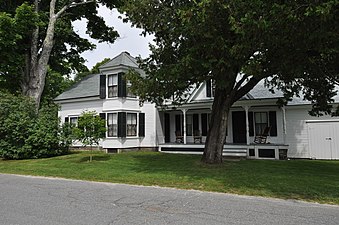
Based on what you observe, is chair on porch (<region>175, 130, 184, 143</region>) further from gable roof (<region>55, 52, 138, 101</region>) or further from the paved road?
the paved road

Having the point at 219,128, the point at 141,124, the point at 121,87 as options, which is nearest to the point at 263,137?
the point at 219,128

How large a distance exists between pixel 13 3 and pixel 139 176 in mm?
19424

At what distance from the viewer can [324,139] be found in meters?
17.1

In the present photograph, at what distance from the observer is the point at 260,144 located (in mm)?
17750

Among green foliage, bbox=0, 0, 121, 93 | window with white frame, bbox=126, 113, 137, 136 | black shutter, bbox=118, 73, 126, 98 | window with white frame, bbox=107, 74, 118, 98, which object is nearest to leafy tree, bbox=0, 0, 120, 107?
green foliage, bbox=0, 0, 121, 93

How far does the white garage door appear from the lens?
55.1 feet

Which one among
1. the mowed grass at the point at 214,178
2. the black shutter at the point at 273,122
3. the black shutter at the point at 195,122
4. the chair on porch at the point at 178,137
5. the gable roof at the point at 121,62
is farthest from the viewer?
the black shutter at the point at 195,122

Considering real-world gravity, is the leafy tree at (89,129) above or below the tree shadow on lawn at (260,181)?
above

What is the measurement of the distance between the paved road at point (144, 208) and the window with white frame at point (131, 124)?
40.3 feet

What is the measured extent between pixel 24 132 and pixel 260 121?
612 inches

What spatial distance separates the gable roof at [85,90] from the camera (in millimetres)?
23453

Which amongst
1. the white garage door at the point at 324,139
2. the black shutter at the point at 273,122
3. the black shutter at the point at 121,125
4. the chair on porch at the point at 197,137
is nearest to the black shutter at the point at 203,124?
the chair on porch at the point at 197,137

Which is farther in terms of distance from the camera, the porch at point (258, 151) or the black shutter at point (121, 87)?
the black shutter at point (121, 87)

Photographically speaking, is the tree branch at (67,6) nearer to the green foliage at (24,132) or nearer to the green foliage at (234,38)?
the green foliage at (24,132)
